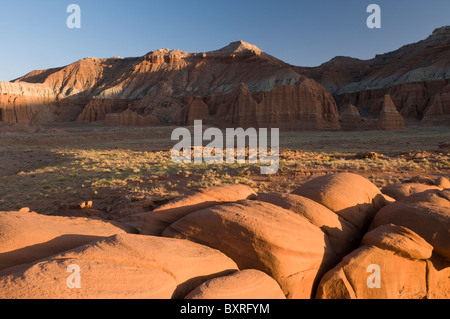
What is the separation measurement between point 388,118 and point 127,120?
5521 centimetres

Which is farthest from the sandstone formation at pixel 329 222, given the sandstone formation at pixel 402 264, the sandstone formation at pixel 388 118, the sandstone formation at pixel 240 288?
the sandstone formation at pixel 388 118

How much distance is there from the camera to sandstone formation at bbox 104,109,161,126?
220 feet

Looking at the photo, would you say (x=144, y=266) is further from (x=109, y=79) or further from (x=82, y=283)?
(x=109, y=79)

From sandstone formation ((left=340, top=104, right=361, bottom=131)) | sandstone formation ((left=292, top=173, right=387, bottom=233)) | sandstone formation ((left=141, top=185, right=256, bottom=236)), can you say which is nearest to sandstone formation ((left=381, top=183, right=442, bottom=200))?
sandstone formation ((left=292, top=173, right=387, bottom=233))

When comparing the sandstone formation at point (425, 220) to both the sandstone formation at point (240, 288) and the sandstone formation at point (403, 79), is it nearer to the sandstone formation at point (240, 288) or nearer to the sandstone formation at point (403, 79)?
the sandstone formation at point (240, 288)

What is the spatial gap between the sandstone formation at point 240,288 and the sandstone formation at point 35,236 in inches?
81.4

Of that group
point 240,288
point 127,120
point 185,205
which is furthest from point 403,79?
point 240,288

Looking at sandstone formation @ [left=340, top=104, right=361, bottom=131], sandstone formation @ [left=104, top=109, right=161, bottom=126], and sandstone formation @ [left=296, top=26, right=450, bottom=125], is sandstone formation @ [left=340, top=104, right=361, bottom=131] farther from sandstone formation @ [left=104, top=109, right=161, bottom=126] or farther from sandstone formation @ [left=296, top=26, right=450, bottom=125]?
sandstone formation @ [left=104, top=109, right=161, bottom=126]

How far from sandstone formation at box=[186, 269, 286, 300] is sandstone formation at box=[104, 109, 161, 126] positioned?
68779 millimetres

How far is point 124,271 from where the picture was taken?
9.79ft

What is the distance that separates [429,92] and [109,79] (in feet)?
323
